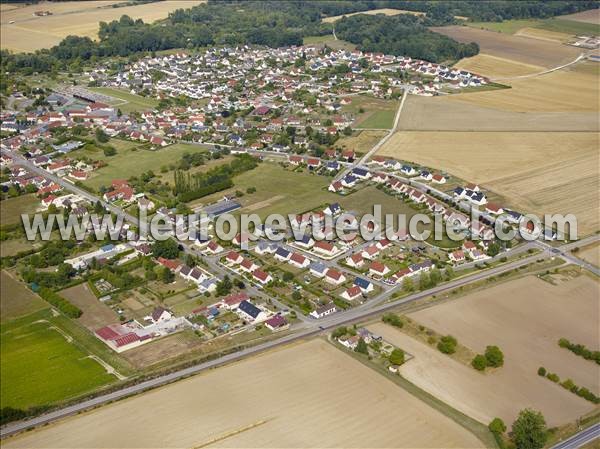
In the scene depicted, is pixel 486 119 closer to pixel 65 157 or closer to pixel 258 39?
pixel 65 157

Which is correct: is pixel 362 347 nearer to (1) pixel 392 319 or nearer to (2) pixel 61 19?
(1) pixel 392 319

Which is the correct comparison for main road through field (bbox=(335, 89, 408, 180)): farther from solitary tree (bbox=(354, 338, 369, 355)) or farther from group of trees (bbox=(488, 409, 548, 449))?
group of trees (bbox=(488, 409, 548, 449))

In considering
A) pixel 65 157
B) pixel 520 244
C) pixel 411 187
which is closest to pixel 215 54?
pixel 65 157

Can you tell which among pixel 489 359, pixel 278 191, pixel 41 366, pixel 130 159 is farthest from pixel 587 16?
pixel 41 366

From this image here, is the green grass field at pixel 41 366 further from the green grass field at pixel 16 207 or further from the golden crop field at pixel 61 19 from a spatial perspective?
the golden crop field at pixel 61 19

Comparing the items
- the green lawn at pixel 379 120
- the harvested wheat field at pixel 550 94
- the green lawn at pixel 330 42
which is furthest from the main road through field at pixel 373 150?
the green lawn at pixel 330 42
